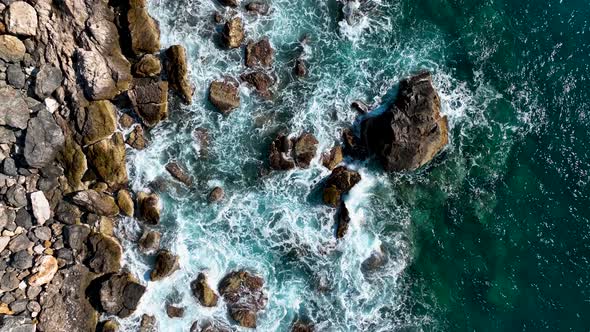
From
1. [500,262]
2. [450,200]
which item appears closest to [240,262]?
[450,200]

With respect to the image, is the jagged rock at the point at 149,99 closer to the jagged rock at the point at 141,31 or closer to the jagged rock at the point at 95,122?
the jagged rock at the point at 95,122

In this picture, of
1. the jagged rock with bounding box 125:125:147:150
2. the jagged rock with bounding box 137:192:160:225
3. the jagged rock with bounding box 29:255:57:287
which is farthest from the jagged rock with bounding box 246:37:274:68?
the jagged rock with bounding box 29:255:57:287

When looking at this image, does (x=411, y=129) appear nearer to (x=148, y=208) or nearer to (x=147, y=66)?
(x=147, y=66)

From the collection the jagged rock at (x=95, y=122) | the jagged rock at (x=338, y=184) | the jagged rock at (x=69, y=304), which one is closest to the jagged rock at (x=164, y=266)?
the jagged rock at (x=69, y=304)

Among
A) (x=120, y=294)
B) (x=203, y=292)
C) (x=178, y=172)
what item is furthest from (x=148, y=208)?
(x=203, y=292)

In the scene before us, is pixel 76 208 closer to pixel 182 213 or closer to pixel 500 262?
pixel 182 213

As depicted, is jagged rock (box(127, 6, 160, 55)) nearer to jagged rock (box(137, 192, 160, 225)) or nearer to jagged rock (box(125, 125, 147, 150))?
jagged rock (box(125, 125, 147, 150))
